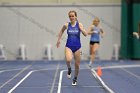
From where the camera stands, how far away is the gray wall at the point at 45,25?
2461 cm

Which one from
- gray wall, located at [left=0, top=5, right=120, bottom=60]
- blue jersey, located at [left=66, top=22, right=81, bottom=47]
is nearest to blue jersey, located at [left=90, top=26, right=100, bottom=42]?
gray wall, located at [left=0, top=5, right=120, bottom=60]

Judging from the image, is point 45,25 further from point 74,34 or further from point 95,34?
point 74,34

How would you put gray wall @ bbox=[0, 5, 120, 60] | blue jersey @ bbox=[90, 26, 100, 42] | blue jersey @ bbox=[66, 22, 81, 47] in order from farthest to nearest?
gray wall @ bbox=[0, 5, 120, 60], blue jersey @ bbox=[90, 26, 100, 42], blue jersey @ bbox=[66, 22, 81, 47]

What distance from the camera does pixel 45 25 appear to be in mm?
24656

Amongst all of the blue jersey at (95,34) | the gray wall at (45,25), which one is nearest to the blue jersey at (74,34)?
the blue jersey at (95,34)

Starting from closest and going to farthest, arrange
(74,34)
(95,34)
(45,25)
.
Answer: (74,34) < (95,34) < (45,25)

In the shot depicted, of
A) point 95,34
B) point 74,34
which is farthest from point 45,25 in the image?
point 74,34

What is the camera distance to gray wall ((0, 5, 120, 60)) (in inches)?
969

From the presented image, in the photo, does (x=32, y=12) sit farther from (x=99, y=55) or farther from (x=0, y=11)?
(x=99, y=55)

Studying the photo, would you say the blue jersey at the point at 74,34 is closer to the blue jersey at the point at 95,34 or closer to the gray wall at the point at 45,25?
the blue jersey at the point at 95,34

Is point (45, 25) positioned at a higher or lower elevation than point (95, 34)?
higher

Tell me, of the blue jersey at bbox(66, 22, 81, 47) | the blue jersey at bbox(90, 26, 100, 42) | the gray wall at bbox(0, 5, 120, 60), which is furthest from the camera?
the gray wall at bbox(0, 5, 120, 60)

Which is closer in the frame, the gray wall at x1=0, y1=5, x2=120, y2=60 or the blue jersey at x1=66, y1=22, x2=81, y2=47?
the blue jersey at x1=66, y1=22, x2=81, y2=47

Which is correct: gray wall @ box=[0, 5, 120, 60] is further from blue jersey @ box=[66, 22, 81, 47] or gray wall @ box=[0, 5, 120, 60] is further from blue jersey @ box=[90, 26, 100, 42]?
blue jersey @ box=[66, 22, 81, 47]
